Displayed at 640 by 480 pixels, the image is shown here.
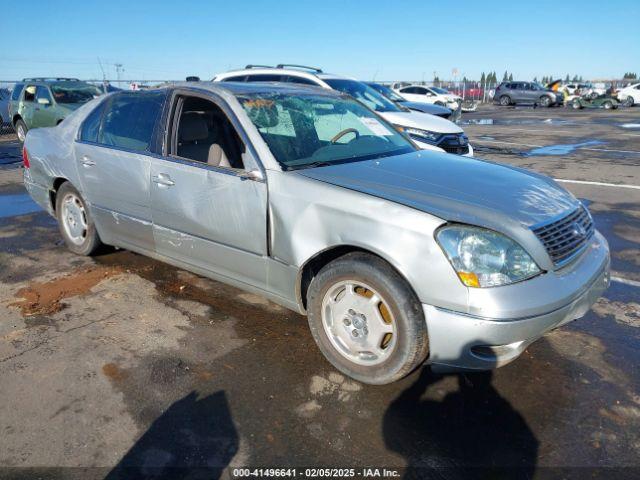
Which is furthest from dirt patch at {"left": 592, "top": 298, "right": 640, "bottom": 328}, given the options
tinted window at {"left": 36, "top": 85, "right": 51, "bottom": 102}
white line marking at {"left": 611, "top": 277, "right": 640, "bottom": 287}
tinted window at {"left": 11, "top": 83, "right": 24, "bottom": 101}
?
tinted window at {"left": 11, "top": 83, "right": 24, "bottom": 101}

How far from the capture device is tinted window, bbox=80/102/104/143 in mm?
4516

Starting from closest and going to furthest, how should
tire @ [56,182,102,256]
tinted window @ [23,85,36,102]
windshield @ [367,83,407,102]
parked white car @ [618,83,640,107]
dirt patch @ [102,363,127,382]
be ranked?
dirt patch @ [102,363,127,382], tire @ [56,182,102,256], windshield @ [367,83,407,102], tinted window @ [23,85,36,102], parked white car @ [618,83,640,107]

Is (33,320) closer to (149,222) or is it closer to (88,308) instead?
(88,308)

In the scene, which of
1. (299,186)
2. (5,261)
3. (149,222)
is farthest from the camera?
(5,261)

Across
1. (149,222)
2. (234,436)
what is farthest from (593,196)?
(234,436)

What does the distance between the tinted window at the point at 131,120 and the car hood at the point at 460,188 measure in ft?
5.04

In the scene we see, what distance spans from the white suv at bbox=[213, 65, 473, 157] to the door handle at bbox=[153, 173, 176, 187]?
12.4 feet

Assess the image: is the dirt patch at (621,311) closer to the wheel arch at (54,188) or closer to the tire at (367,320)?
the tire at (367,320)

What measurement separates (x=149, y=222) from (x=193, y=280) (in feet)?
2.31

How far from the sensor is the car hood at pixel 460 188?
2.69 meters

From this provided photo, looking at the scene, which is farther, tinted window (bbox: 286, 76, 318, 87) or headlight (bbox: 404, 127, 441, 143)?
tinted window (bbox: 286, 76, 318, 87)

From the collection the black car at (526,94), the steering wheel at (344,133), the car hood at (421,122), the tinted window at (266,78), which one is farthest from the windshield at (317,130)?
the black car at (526,94)

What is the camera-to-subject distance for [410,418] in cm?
266

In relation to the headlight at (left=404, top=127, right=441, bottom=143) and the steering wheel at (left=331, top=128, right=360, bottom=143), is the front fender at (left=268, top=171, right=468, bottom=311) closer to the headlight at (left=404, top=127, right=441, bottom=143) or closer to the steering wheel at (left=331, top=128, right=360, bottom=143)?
the steering wheel at (left=331, top=128, right=360, bottom=143)
